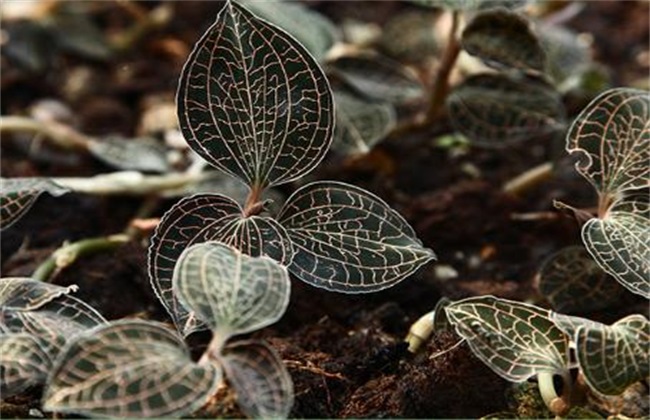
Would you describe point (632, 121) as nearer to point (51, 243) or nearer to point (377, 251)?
point (377, 251)

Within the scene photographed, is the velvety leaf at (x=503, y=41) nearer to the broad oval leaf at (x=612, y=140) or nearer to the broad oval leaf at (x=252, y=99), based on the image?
the broad oval leaf at (x=612, y=140)

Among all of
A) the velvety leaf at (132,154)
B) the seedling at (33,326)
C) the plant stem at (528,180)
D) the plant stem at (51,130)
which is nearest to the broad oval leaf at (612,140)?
the plant stem at (528,180)

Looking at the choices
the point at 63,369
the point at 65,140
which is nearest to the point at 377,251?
the point at 63,369

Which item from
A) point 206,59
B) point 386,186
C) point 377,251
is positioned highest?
point 206,59

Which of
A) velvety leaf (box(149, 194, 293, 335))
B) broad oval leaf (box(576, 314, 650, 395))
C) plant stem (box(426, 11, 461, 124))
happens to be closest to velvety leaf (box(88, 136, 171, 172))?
plant stem (box(426, 11, 461, 124))

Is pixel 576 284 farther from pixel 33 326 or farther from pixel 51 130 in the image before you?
pixel 51 130

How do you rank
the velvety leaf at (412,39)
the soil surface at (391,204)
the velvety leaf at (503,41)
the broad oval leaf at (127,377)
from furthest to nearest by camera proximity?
the velvety leaf at (412,39) < the velvety leaf at (503,41) < the soil surface at (391,204) < the broad oval leaf at (127,377)

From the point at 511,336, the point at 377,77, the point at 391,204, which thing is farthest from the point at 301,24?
the point at 511,336
